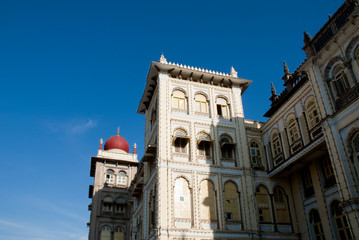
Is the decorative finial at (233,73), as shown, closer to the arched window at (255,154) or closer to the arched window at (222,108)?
the arched window at (222,108)

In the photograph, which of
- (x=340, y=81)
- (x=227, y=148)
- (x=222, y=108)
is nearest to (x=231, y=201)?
(x=227, y=148)

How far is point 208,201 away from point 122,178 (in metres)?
20.5

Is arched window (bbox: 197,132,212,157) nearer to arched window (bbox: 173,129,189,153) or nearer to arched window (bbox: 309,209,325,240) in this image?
arched window (bbox: 173,129,189,153)

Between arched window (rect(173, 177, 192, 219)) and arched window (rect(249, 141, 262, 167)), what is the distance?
5.65 m

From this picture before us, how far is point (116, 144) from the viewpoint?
41938mm

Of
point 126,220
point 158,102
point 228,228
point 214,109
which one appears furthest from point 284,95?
point 126,220

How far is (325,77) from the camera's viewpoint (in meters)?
17.1

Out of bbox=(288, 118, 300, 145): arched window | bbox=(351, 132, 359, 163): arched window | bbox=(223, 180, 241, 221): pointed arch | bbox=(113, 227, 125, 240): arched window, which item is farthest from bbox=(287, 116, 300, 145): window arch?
bbox=(113, 227, 125, 240): arched window

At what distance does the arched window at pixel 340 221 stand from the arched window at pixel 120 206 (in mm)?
24742

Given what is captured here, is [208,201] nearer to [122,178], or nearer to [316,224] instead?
[316,224]

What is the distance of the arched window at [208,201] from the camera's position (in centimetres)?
2066

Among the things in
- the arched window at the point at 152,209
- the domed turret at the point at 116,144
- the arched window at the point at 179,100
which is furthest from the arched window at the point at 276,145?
the domed turret at the point at 116,144

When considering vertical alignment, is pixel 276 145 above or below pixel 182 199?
above

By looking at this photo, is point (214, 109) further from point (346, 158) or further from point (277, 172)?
point (346, 158)
